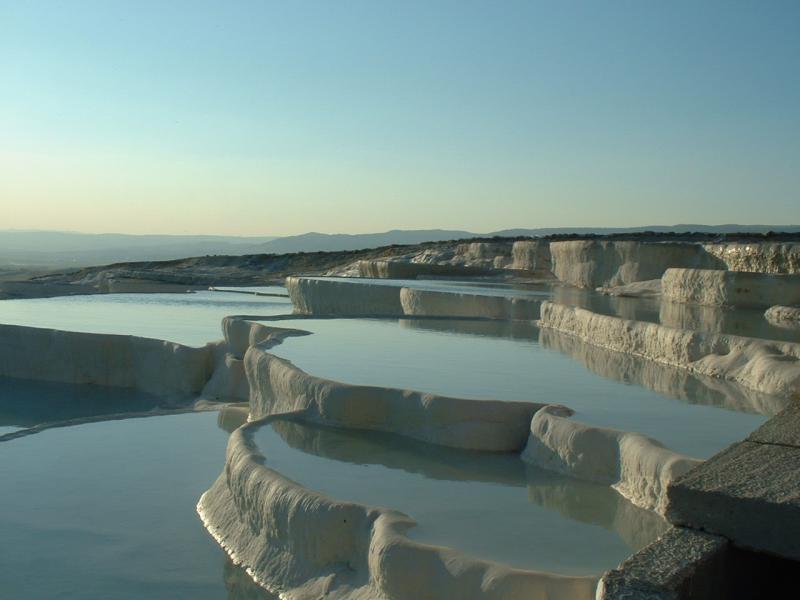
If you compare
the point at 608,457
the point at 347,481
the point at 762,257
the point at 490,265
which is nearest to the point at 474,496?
the point at 347,481

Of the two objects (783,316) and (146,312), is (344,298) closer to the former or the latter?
(146,312)

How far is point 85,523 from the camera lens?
195 inches

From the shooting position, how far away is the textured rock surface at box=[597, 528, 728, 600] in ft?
7.94

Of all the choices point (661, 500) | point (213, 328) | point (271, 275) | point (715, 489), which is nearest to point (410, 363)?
point (661, 500)

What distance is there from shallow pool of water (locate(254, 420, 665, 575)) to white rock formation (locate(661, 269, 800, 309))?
7008 mm

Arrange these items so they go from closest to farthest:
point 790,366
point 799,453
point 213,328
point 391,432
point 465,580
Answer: point 799,453 < point 465,580 < point 391,432 < point 790,366 < point 213,328

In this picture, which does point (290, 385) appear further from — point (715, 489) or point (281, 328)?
point (715, 489)

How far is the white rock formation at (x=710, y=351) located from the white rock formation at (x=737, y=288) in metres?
2.85

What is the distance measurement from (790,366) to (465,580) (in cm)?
379

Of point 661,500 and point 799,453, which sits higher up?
point 799,453

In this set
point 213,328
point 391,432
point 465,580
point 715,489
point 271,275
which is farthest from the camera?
point 271,275

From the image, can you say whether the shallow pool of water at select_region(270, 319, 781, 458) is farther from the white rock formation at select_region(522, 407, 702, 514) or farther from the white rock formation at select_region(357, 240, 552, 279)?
the white rock formation at select_region(357, 240, 552, 279)

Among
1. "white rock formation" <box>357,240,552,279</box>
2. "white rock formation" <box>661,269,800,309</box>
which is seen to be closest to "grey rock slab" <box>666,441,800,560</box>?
"white rock formation" <box>661,269,800,309</box>

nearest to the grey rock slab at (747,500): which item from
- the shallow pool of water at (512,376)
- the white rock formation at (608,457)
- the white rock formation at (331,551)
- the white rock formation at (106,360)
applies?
the white rock formation at (331,551)
